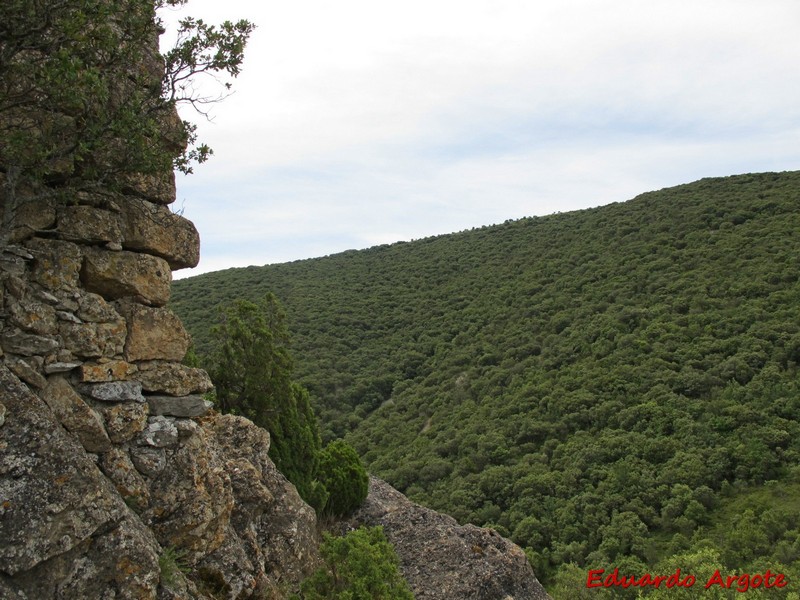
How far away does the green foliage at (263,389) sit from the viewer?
10.9 metres

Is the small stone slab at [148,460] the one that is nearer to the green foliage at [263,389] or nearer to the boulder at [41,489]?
the boulder at [41,489]

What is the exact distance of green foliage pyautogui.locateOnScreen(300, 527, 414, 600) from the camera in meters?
5.80

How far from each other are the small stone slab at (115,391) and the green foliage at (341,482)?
663 centimetres

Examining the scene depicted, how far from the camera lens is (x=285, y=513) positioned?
24.6 feet

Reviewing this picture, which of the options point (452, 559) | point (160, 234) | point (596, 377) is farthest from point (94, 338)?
point (596, 377)

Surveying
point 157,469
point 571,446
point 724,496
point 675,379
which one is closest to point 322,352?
point 571,446

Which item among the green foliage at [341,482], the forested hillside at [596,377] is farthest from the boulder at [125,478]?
the forested hillside at [596,377]

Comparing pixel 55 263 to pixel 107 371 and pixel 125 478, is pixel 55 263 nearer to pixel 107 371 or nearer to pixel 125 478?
pixel 107 371

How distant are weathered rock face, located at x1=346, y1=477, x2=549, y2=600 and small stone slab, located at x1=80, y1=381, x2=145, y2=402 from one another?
6155 mm

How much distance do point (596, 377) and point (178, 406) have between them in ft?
82.0

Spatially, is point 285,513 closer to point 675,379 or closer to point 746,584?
point 746,584

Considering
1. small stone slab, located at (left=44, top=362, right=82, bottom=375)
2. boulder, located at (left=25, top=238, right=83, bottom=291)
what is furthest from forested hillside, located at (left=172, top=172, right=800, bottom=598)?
boulder, located at (left=25, top=238, right=83, bottom=291)

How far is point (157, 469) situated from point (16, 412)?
1.34 metres

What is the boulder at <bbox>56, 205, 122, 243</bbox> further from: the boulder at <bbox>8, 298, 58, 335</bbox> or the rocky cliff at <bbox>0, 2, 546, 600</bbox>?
the boulder at <bbox>8, 298, 58, 335</bbox>
